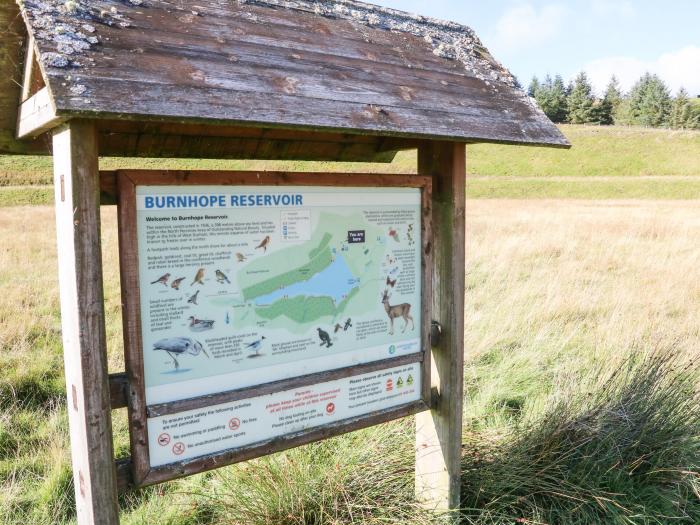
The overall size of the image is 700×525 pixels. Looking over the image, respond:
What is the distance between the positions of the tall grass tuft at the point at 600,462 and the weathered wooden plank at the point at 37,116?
252 centimetres

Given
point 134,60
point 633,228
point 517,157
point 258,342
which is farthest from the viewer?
point 517,157

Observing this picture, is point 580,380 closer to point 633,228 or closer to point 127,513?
point 127,513

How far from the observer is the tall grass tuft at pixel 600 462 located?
9.88 feet

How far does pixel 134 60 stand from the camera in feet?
6.16

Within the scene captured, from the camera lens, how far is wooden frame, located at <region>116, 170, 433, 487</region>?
2.04m

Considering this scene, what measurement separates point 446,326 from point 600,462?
4.09ft

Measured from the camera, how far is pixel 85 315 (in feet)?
6.30

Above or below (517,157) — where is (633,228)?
below

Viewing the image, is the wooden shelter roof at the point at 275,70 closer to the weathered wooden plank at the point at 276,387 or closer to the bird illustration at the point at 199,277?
the bird illustration at the point at 199,277

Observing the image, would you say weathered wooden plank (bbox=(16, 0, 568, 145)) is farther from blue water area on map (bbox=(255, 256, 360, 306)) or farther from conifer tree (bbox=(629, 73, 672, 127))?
conifer tree (bbox=(629, 73, 672, 127))

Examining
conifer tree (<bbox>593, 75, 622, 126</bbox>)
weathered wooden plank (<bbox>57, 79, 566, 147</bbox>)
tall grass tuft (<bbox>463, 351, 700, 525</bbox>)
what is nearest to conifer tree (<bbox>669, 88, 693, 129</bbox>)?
conifer tree (<bbox>593, 75, 622, 126</bbox>)

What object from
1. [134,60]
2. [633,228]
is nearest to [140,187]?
[134,60]

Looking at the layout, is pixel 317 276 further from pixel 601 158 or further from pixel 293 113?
pixel 601 158

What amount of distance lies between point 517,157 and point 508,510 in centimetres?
4537
